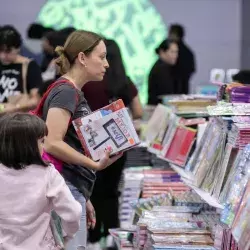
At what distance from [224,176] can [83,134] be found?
71 centimetres

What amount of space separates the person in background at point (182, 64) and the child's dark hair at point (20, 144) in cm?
562

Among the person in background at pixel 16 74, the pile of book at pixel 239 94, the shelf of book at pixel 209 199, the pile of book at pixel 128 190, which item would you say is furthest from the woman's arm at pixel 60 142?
the person in background at pixel 16 74

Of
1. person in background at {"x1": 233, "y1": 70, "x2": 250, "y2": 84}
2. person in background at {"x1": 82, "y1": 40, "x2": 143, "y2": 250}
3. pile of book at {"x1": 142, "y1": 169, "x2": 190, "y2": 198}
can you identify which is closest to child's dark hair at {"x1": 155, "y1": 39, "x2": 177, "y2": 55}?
person in background at {"x1": 82, "y1": 40, "x2": 143, "y2": 250}

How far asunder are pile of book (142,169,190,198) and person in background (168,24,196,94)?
3.35 metres

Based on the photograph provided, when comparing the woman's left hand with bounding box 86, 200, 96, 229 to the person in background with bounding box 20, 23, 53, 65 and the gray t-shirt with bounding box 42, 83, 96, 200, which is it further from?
the person in background with bounding box 20, 23, 53, 65

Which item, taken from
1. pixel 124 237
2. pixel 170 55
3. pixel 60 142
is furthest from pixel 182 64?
pixel 60 142

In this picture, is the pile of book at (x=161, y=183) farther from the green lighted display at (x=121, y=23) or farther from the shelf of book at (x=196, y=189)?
the green lighted display at (x=121, y=23)

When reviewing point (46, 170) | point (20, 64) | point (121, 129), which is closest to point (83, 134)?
point (121, 129)

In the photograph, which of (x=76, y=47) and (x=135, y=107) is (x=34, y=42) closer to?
(x=135, y=107)

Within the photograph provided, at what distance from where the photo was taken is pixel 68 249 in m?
4.17

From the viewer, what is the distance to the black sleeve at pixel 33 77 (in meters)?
6.44

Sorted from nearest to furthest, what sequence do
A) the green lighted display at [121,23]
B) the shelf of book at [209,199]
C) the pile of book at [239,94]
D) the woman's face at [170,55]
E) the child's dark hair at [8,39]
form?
the shelf of book at [209,199]
the pile of book at [239,94]
the child's dark hair at [8,39]
the woman's face at [170,55]
the green lighted display at [121,23]

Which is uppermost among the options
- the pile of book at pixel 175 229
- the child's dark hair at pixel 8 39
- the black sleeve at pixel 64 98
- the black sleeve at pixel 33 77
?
the black sleeve at pixel 64 98

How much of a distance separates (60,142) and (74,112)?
7.0 inches
